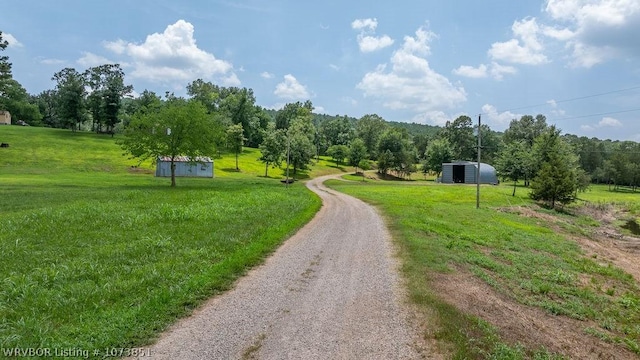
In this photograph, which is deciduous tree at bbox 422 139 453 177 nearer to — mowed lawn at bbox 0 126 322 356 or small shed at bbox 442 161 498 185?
small shed at bbox 442 161 498 185

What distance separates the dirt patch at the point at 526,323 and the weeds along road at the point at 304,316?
1838 mm

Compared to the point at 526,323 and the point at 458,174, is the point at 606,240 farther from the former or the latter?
the point at 458,174

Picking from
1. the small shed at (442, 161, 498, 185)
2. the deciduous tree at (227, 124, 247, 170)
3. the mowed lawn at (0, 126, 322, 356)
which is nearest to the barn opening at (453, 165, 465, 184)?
the small shed at (442, 161, 498, 185)

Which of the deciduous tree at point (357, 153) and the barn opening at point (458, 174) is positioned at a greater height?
the deciduous tree at point (357, 153)

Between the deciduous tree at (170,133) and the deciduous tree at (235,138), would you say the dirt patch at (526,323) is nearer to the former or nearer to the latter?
the deciduous tree at (170,133)

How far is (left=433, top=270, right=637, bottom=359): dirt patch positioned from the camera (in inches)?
363

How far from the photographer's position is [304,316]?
858 cm

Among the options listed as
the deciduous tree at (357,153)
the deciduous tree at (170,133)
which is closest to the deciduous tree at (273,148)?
the deciduous tree at (357,153)

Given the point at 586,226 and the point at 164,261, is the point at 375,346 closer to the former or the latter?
the point at 164,261

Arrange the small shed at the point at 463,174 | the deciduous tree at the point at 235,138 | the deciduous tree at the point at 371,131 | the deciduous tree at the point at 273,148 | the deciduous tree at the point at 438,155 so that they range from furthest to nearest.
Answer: the deciduous tree at the point at 371,131
the deciduous tree at the point at 438,155
the small shed at the point at 463,174
the deciduous tree at the point at 235,138
the deciduous tree at the point at 273,148

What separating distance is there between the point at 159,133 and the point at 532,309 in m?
43.1

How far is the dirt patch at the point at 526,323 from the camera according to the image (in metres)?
9.23

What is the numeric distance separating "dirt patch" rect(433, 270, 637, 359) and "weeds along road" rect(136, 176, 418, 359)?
184cm

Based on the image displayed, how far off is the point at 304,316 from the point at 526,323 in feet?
20.4
